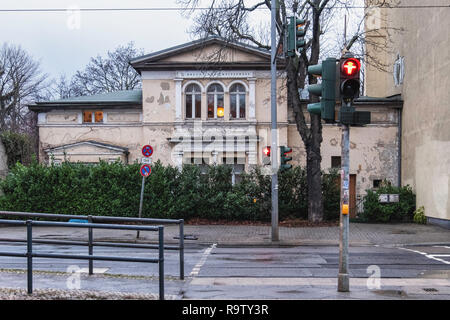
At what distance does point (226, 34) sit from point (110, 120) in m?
9.20

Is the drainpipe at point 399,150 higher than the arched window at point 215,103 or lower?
lower

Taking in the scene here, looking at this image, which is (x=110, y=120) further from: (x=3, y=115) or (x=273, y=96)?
(x=3, y=115)

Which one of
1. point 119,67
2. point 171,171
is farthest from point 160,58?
point 119,67

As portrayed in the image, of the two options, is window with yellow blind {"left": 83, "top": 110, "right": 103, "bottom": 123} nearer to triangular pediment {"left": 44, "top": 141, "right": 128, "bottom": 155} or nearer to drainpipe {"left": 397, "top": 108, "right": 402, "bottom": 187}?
triangular pediment {"left": 44, "top": 141, "right": 128, "bottom": 155}

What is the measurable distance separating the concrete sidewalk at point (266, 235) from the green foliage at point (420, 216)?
0.91m

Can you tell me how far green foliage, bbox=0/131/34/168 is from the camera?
107 feet

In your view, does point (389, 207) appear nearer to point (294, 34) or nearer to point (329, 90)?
point (294, 34)

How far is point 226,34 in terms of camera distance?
23438 millimetres

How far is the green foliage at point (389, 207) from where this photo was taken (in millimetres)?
24750

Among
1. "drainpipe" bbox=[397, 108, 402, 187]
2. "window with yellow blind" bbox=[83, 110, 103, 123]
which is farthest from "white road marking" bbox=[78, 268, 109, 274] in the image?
"drainpipe" bbox=[397, 108, 402, 187]

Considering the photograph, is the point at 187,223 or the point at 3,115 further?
the point at 3,115

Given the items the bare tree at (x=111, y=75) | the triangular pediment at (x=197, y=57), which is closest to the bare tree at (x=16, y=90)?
the bare tree at (x=111, y=75)

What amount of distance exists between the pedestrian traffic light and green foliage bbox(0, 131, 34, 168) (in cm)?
2657

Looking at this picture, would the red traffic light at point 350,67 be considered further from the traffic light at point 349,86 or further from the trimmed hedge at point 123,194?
the trimmed hedge at point 123,194
